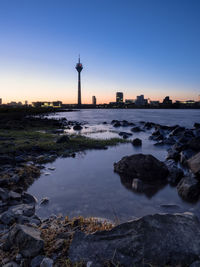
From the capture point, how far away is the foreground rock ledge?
3010 mm

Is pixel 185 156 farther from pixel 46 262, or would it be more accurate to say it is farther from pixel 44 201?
pixel 46 262

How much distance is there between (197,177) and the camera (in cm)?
754

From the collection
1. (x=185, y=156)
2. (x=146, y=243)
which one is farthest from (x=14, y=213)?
(x=185, y=156)

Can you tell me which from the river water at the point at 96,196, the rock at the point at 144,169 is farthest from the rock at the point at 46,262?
the rock at the point at 144,169

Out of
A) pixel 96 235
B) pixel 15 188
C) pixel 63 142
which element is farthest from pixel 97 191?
pixel 63 142

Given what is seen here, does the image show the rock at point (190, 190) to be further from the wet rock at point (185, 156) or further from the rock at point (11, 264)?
the rock at point (11, 264)

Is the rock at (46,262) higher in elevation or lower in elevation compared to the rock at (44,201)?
higher

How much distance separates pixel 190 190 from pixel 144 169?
230cm

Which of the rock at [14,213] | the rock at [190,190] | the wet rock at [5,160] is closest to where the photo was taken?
the rock at [14,213]

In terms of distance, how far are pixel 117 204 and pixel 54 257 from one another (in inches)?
131

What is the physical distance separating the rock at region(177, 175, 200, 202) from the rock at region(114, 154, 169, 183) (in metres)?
1.49

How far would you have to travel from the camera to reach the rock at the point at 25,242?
3227mm

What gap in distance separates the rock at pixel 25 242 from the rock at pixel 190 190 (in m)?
5.43

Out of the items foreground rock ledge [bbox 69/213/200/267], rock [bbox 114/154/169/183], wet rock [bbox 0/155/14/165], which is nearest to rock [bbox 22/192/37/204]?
foreground rock ledge [bbox 69/213/200/267]
